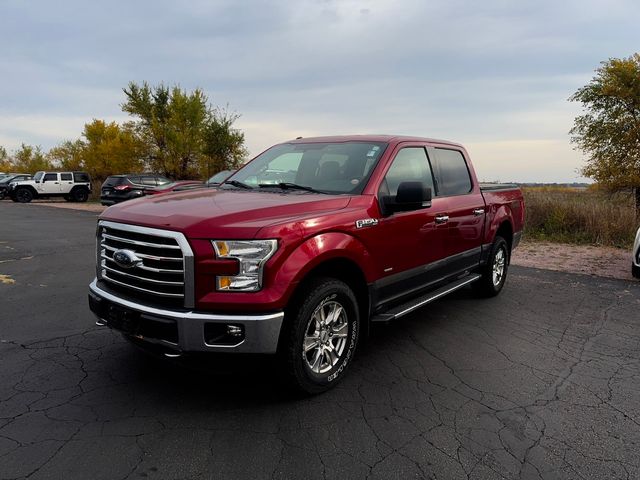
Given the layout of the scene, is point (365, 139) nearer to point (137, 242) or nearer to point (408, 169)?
point (408, 169)

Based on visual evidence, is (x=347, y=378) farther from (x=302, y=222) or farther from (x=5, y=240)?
(x=5, y=240)

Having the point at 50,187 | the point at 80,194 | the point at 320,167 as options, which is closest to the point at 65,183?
the point at 50,187

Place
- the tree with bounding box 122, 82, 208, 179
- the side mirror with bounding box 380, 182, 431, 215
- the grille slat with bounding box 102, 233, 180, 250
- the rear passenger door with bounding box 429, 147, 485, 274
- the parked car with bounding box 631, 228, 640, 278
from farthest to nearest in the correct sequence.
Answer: the tree with bounding box 122, 82, 208, 179 → the parked car with bounding box 631, 228, 640, 278 → the rear passenger door with bounding box 429, 147, 485, 274 → the side mirror with bounding box 380, 182, 431, 215 → the grille slat with bounding box 102, 233, 180, 250

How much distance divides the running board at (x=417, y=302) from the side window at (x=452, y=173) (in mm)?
973

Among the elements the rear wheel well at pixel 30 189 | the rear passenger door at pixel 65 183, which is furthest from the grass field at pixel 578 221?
the rear wheel well at pixel 30 189

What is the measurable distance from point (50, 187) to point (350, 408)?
33351 mm

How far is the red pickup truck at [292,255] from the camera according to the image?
9.28 feet

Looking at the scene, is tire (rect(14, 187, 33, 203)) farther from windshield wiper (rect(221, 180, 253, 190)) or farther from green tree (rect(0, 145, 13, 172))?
green tree (rect(0, 145, 13, 172))

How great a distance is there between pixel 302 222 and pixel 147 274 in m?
1.07

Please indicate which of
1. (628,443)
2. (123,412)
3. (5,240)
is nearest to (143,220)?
(123,412)

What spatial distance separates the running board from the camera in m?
3.76

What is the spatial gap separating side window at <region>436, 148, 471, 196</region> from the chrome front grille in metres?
2.84

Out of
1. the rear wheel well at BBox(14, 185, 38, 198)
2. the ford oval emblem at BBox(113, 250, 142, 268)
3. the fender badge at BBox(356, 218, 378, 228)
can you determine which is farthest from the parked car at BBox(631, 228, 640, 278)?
the rear wheel well at BBox(14, 185, 38, 198)

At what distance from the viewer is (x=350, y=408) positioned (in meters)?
3.15
